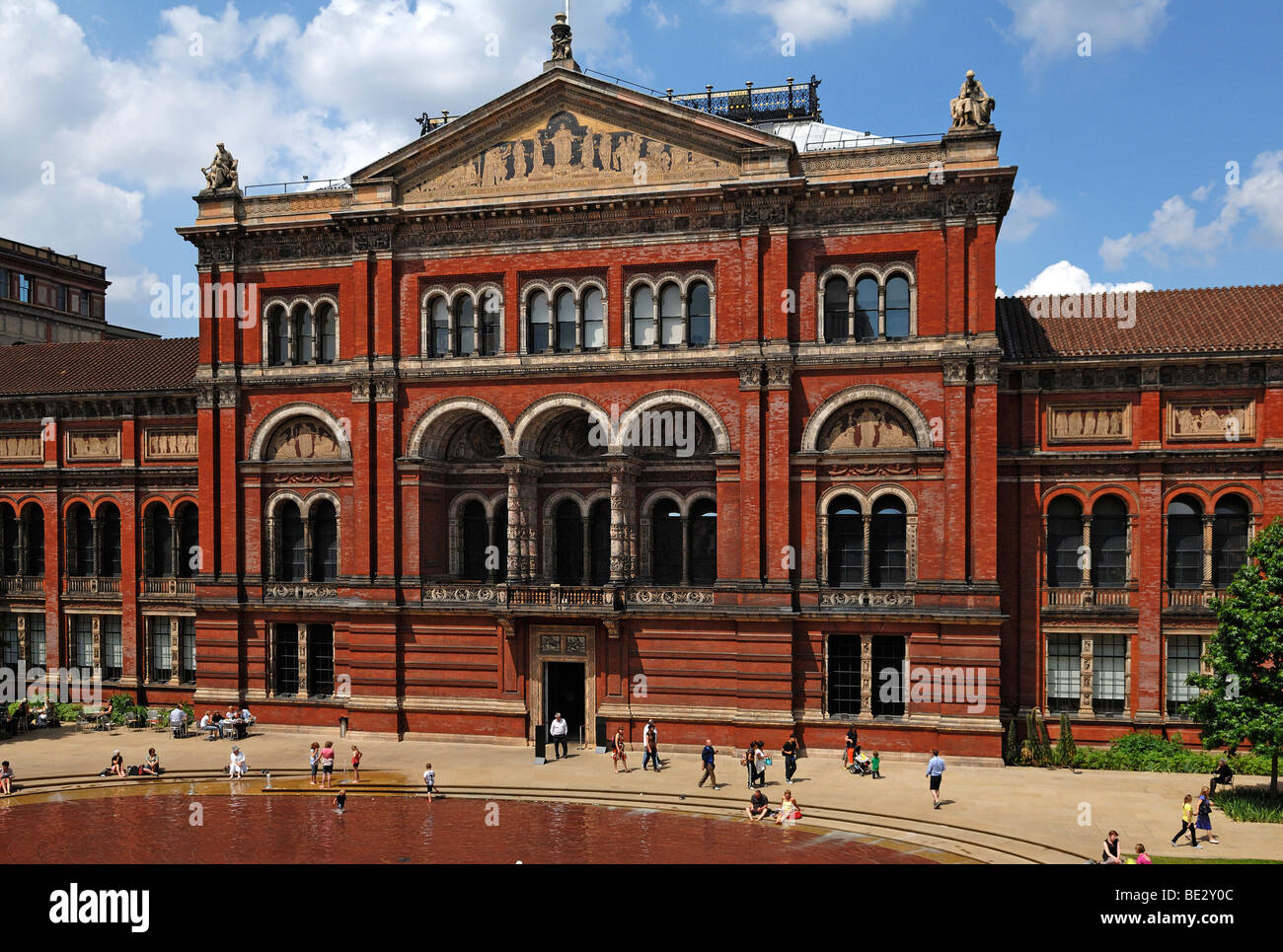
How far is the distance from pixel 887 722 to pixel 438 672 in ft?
55.5

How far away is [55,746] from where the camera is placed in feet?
133

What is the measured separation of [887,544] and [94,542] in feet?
116

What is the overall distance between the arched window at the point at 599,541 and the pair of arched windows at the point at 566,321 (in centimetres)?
646

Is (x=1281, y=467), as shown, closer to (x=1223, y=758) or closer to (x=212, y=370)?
(x=1223, y=758)

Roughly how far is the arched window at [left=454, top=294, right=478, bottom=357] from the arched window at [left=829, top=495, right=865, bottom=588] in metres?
15.4

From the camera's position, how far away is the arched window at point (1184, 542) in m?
37.5

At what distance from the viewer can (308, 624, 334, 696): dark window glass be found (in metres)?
41.9

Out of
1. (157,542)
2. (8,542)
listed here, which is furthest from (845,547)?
(8,542)

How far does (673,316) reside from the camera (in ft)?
128

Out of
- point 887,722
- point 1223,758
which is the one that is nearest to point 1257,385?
point 1223,758

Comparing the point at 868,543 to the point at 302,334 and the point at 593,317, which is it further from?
the point at 302,334

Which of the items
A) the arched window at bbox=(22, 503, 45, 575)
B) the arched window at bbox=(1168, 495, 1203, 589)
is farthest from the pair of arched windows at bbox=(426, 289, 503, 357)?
the arched window at bbox=(1168, 495, 1203, 589)

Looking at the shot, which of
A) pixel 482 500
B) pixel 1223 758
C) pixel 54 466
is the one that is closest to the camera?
pixel 1223 758

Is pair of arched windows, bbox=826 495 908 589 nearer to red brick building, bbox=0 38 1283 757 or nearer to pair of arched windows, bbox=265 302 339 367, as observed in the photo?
red brick building, bbox=0 38 1283 757
